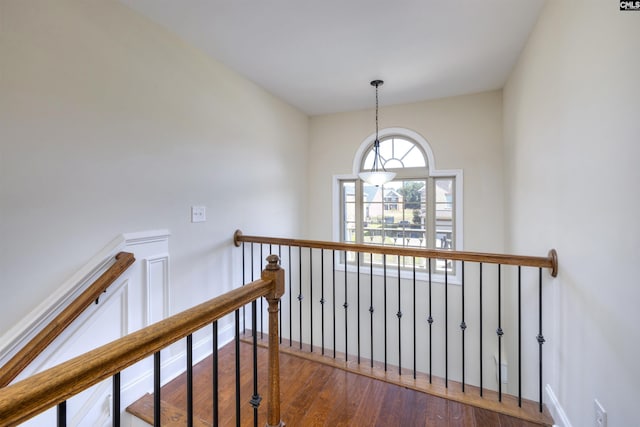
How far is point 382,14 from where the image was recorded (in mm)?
1890

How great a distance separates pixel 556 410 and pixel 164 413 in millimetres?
2289

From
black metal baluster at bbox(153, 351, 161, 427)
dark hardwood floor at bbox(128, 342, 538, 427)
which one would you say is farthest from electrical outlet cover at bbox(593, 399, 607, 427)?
black metal baluster at bbox(153, 351, 161, 427)

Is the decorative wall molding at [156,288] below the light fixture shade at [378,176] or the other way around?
below

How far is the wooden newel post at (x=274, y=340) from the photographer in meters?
1.18

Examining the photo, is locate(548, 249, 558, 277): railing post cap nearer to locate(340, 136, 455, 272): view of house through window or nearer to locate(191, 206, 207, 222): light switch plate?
locate(340, 136, 455, 272): view of house through window

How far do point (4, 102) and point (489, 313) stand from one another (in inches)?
162

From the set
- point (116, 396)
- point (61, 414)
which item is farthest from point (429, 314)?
point (61, 414)

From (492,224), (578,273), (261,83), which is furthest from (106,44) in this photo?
(492,224)

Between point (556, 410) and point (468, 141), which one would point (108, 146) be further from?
point (468, 141)

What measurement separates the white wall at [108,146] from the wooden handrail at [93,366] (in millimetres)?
1166

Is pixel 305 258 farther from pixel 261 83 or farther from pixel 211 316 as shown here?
pixel 211 316

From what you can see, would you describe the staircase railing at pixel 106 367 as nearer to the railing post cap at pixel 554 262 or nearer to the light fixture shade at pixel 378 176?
the railing post cap at pixel 554 262

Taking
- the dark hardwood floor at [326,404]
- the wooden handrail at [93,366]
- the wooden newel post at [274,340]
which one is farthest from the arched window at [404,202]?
the wooden handrail at [93,366]

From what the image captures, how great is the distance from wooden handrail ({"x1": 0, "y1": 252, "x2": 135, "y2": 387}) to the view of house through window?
2.74 meters
